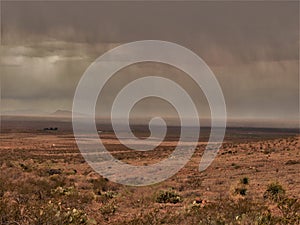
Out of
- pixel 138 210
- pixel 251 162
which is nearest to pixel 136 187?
pixel 138 210

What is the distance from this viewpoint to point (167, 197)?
18.8m

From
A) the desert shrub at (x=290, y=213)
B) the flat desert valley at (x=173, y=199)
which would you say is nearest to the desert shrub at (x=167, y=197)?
the flat desert valley at (x=173, y=199)

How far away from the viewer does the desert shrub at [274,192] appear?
61.1 ft

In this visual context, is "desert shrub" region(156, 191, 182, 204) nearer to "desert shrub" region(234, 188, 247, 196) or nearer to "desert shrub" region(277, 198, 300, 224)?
"desert shrub" region(234, 188, 247, 196)

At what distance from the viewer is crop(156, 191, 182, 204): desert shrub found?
730 inches

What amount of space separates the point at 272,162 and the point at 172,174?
8736mm

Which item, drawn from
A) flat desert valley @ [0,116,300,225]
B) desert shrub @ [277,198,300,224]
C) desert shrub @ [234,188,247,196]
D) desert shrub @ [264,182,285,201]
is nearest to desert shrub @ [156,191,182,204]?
flat desert valley @ [0,116,300,225]

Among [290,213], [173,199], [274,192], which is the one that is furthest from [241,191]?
[290,213]

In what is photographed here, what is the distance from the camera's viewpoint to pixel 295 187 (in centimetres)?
2161

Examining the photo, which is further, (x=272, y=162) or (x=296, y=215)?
(x=272, y=162)

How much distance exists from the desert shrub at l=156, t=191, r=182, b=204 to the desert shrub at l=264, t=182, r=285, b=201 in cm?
420

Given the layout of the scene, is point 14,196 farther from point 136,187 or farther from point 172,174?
point 172,174

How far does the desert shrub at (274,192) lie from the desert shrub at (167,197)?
4199 millimetres

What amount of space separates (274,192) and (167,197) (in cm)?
519
